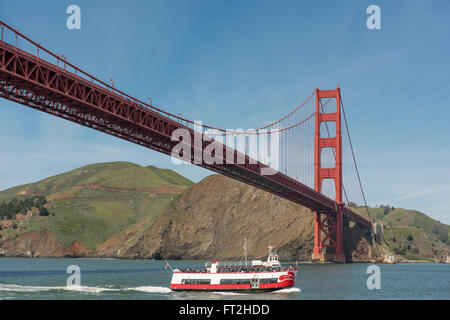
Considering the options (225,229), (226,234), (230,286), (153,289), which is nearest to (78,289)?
(153,289)

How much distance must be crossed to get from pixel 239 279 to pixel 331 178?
65040 mm

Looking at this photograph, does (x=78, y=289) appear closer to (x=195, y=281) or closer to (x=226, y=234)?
(x=195, y=281)

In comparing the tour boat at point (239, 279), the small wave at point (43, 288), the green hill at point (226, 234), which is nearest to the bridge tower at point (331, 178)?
the green hill at point (226, 234)

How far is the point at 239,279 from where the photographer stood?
53.9m

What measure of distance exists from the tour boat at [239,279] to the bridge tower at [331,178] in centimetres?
5997

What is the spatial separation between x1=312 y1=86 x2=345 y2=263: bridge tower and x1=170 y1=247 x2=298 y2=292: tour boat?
5997 cm

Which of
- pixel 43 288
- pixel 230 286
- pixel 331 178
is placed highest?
pixel 331 178

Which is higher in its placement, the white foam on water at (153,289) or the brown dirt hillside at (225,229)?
the brown dirt hillside at (225,229)

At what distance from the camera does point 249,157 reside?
89375mm

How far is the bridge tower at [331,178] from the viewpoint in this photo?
11281 centimetres

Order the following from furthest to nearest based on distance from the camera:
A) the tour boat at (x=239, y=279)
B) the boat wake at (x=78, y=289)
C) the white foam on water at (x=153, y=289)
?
1. the white foam on water at (x=153, y=289)
2. the boat wake at (x=78, y=289)
3. the tour boat at (x=239, y=279)

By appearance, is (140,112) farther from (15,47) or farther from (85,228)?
(85,228)

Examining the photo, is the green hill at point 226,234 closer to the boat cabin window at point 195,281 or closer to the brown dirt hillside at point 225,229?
the brown dirt hillside at point 225,229
